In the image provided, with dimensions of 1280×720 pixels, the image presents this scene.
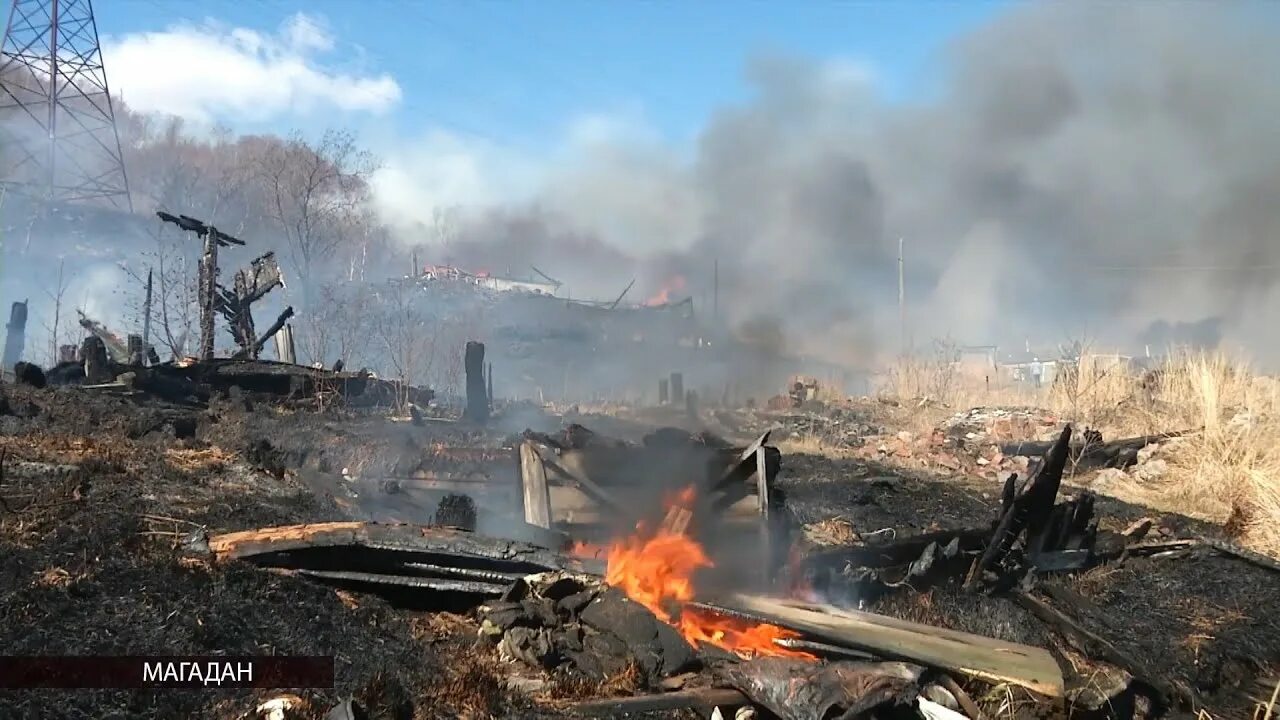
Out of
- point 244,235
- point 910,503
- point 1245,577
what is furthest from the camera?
point 244,235

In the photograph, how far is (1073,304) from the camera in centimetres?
3456

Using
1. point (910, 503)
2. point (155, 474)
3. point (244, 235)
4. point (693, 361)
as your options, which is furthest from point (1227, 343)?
point (244, 235)

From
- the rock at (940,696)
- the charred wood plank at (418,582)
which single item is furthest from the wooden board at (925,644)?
the charred wood plank at (418,582)

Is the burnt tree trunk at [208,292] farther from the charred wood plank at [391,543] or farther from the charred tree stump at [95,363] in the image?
the charred wood plank at [391,543]

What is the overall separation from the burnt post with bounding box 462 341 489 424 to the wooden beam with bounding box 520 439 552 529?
9793mm

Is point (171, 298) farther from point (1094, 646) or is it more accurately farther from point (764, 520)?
point (1094, 646)

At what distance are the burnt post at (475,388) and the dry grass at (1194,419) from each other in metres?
10.9

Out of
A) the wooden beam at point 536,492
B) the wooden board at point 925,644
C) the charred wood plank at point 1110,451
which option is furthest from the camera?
the charred wood plank at point 1110,451

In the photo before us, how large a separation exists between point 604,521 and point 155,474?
487 cm

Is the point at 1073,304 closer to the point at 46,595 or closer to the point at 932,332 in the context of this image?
the point at 932,332

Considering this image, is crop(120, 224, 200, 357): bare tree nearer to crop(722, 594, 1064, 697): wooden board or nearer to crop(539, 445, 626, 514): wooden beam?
crop(539, 445, 626, 514): wooden beam

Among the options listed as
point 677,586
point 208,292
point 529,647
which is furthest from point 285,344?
point 529,647

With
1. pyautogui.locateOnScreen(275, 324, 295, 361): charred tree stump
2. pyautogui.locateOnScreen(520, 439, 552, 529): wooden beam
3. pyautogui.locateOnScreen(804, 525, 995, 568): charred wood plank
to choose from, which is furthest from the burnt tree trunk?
pyautogui.locateOnScreen(804, 525, 995, 568): charred wood plank

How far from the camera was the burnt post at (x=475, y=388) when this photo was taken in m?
17.0
